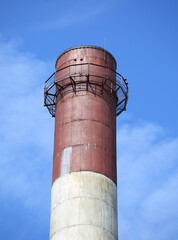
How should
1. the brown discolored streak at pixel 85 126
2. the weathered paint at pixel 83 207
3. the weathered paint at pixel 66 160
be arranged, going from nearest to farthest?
the weathered paint at pixel 83 207 < the weathered paint at pixel 66 160 < the brown discolored streak at pixel 85 126

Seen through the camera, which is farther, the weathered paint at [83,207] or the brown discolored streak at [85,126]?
the brown discolored streak at [85,126]

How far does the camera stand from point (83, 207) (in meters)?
46.7

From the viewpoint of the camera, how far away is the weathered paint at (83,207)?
46031 millimetres

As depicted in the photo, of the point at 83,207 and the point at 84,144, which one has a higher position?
the point at 84,144

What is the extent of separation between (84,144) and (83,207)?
5904 millimetres

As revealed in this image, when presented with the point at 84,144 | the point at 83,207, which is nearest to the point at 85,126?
the point at 84,144

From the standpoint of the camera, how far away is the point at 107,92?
54.0 meters

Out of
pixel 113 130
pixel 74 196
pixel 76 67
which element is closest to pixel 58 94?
pixel 76 67

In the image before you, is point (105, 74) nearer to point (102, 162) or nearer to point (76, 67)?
point (76, 67)

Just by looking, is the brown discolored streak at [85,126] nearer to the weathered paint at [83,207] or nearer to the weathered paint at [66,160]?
the weathered paint at [66,160]

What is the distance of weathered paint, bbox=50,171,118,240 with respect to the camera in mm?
46031

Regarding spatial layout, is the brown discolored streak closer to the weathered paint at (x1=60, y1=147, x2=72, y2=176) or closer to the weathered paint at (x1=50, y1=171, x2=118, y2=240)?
the weathered paint at (x1=60, y1=147, x2=72, y2=176)

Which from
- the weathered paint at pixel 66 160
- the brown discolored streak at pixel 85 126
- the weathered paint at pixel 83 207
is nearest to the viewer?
the weathered paint at pixel 83 207

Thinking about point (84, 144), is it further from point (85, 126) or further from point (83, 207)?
point (83, 207)
